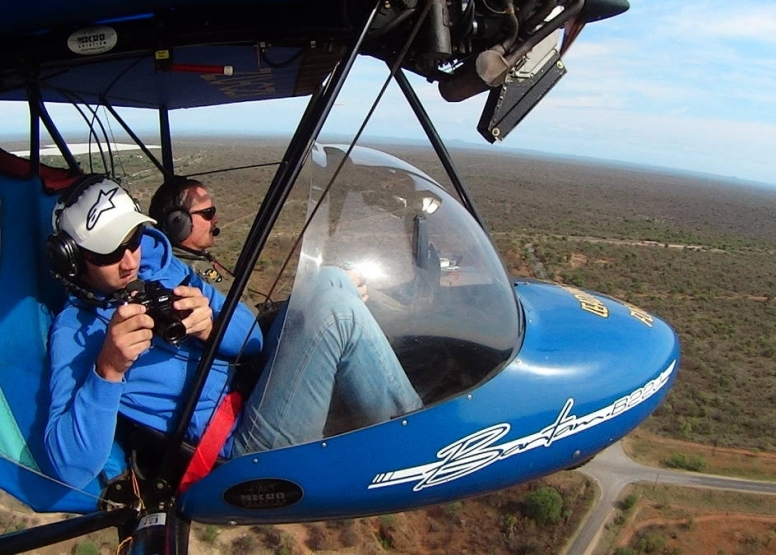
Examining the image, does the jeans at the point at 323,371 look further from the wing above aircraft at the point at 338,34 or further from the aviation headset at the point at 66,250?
the wing above aircraft at the point at 338,34

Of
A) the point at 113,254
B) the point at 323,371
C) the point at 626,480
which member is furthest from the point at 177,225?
the point at 626,480

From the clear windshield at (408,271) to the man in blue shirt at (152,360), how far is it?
42mm

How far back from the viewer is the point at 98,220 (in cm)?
Answer: 202

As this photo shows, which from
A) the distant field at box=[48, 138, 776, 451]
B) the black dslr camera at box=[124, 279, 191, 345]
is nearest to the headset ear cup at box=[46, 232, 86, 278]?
the black dslr camera at box=[124, 279, 191, 345]

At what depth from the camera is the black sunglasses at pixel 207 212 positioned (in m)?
3.31

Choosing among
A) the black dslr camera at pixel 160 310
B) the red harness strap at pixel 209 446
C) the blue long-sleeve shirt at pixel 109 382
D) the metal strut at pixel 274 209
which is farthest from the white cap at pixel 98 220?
the red harness strap at pixel 209 446

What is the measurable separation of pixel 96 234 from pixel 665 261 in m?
46.9

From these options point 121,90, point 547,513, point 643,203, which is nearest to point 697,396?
point 547,513

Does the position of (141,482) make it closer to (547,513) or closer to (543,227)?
(547,513)

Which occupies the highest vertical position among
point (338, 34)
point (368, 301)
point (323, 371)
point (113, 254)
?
point (338, 34)

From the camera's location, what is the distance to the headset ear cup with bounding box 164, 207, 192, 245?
3209 mm

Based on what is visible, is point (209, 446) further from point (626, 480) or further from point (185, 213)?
point (626, 480)

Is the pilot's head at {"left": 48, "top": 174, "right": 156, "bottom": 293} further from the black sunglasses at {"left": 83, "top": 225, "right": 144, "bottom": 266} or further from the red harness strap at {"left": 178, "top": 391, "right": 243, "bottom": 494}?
the red harness strap at {"left": 178, "top": 391, "right": 243, "bottom": 494}

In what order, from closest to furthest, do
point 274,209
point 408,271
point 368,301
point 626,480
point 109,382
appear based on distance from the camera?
1. point 109,382
2. point 274,209
3. point 368,301
4. point 408,271
5. point 626,480
